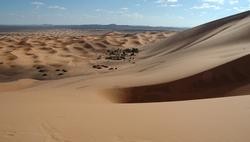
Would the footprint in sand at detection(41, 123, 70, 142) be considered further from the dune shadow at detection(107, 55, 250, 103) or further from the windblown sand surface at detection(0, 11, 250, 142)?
the dune shadow at detection(107, 55, 250, 103)

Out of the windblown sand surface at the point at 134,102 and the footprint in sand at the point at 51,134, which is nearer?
the footprint in sand at the point at 51,134

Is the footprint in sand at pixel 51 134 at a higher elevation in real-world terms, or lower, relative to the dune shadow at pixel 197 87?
higher

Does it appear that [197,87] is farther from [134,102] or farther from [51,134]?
[51,134]

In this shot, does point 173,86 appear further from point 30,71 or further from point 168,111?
point 30,71

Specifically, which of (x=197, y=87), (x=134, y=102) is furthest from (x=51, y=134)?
(x=197, y=87)

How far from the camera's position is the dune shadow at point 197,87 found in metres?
8.89

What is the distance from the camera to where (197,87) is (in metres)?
9.32

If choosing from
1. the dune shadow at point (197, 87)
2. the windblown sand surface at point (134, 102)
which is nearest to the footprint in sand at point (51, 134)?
the windblown sand surface at point (134, 102)

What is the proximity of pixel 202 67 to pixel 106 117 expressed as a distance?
5.34m

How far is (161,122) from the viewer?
4.96 meters

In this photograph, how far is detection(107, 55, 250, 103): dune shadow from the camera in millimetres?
8891

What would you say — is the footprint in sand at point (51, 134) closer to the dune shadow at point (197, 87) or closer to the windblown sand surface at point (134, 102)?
the windblown sand surface at point (134, 102)

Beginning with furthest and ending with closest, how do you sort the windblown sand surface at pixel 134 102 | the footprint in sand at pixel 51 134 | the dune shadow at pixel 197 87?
1. the dune shadow at pixel 197 87
2. the windblown sand surface at pixel 134 102
3. the footprint in sand at pixel 51 134

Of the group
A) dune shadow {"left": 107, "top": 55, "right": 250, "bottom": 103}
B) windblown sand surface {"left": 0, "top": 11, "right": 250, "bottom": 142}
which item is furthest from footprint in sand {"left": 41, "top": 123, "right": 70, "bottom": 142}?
dune shadow {"left": 107, "top": 55, "right": 250, "bottom": 103}
